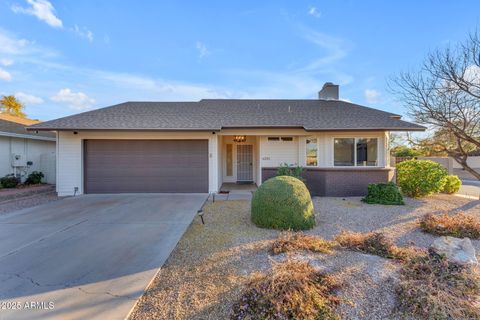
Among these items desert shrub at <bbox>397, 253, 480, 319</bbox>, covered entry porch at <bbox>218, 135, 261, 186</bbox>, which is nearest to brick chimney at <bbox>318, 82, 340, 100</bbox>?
Result: covered entry porch at <bbox>218, 135, 261, 186</bbox>

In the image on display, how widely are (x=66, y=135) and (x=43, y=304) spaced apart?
9.20 m

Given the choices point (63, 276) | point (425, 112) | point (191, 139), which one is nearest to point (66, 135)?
point (191, 139)

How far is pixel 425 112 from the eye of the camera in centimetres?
796

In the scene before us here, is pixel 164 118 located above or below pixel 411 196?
above

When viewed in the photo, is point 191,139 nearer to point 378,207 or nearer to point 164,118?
point 164,118

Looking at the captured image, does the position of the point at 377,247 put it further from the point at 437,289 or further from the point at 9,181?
the point at 9,181

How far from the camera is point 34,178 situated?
11695mm

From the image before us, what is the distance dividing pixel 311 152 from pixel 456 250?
7015 mm

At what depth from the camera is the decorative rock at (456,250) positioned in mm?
3223

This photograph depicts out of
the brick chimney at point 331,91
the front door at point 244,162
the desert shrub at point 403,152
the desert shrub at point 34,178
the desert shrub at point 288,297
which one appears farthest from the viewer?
the desert shrub at point 403,152

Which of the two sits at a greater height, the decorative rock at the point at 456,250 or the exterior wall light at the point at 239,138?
the exterior wall light at the point at 239,138

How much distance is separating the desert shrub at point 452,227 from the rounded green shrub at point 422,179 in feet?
13.4

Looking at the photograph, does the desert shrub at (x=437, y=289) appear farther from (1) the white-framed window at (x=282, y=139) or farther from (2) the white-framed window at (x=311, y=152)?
(1) the white-framed window at (x=282, y=139)

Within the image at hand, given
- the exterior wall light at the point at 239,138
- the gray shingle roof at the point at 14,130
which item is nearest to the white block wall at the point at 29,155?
the gray shingle roof at the point at 14,130
